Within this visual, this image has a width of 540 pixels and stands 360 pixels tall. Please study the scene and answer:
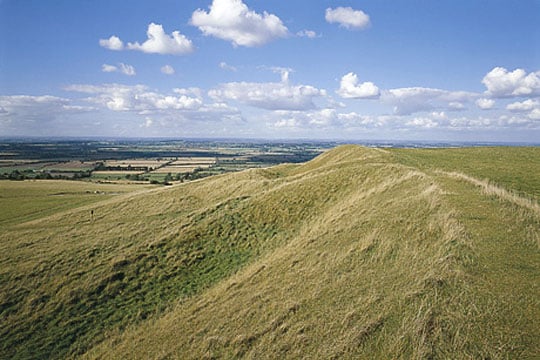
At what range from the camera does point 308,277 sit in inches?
609

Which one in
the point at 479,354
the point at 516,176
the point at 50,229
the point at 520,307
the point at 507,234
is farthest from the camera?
the point at 50,229

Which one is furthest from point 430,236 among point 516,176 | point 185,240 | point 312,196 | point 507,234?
point 516,176

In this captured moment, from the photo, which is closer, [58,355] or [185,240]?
[58,355]

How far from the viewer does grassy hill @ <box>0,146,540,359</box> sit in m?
10.5

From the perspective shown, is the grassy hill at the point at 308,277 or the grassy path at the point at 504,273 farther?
the grassy hill at the point at 308,277

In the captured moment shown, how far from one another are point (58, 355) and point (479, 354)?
55.2 ft

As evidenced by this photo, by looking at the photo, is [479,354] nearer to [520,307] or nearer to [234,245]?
[520,307]

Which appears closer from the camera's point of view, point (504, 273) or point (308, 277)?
point (504, 273)

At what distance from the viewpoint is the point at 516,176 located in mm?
28703

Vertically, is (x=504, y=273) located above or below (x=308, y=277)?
above

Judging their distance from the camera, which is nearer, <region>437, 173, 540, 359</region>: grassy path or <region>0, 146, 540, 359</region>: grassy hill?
<region>437, 173, 540, 359</region>: grassy path

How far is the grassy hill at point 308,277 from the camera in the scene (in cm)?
1052

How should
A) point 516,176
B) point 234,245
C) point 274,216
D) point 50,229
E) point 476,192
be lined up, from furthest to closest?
point 50,229
point 516,176
point 274,216
point 234,245
point 476,192

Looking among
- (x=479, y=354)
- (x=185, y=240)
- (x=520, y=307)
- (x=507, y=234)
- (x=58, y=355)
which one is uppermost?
(x=507, y=234)
